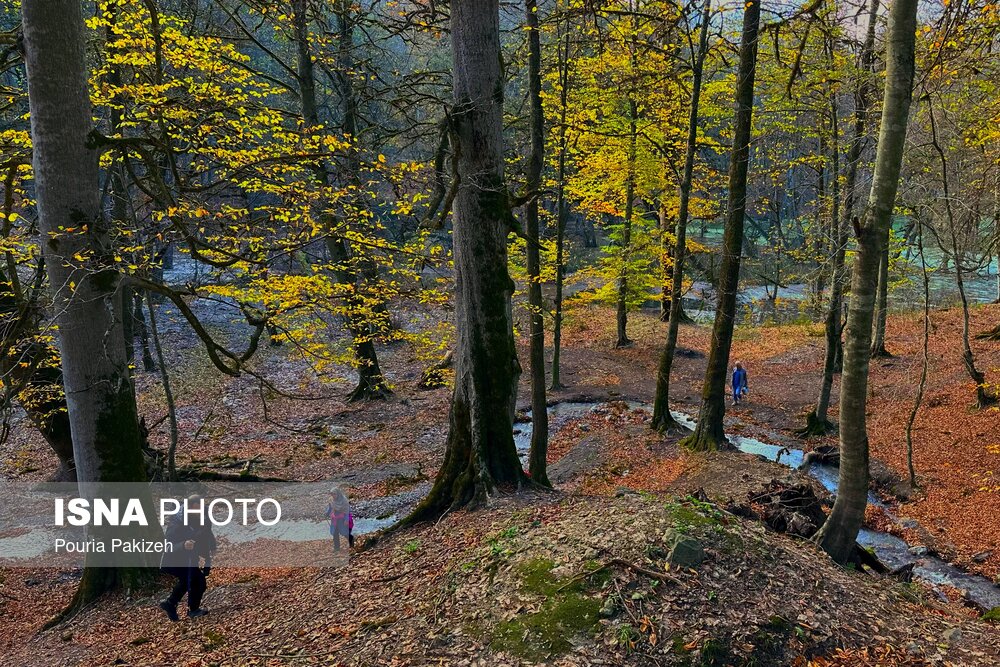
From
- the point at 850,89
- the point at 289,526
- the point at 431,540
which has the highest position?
the point at 850,89

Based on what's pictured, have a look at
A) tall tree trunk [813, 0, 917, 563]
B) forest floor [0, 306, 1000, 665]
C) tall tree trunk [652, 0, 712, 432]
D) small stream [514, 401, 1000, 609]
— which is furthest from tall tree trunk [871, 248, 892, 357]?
tall tree trunk [813, 0, 917, 563]

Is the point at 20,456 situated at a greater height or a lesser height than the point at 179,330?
lesser

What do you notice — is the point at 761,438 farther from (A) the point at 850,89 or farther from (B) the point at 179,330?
(B) the point at 179,330

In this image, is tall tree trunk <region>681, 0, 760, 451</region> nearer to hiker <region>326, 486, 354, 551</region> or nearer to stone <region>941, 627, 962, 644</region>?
stone <region>941, 627, 962, 644</region>

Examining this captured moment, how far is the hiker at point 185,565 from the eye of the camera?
7.06m

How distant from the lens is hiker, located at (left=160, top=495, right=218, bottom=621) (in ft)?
23.2

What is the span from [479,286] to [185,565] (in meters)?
5.07

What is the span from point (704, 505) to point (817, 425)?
11119mm

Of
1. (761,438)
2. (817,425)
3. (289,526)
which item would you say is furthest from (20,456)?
(817,425)

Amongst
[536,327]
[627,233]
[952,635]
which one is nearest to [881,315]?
[627,233]

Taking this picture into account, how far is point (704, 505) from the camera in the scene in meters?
6.21

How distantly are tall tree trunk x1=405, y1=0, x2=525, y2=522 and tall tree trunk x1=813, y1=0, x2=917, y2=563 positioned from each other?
13.3 ft

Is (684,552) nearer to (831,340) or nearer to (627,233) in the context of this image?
(831,340)

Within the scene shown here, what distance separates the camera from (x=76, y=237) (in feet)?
20.2
